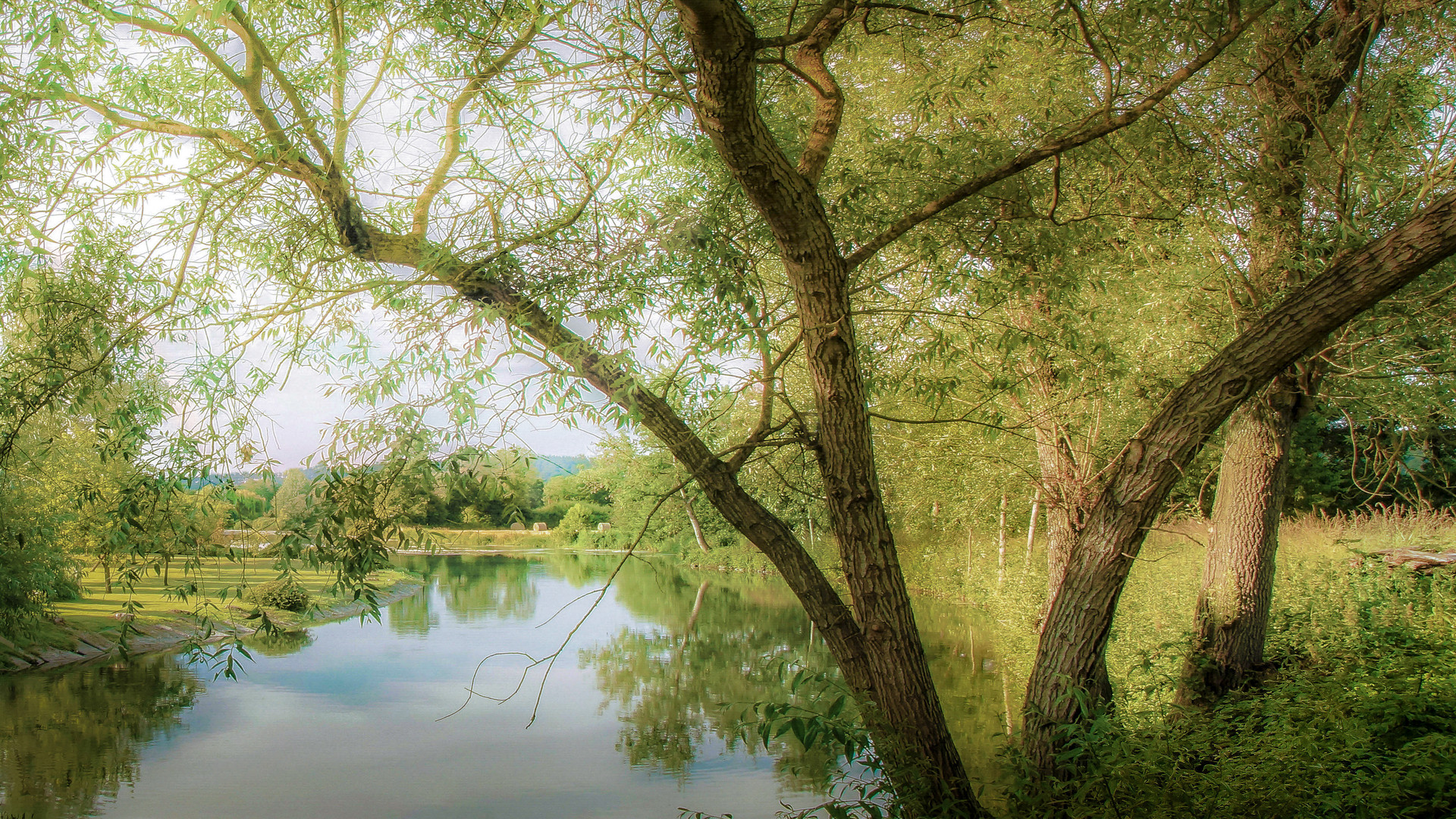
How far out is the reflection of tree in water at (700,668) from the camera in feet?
30.1

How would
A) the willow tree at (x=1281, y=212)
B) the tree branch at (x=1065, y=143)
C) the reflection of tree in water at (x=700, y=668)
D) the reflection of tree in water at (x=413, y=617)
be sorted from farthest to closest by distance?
1. the reflection of tree in water at (x=413, y=617)
2. the reflection of tree in water at (x=700, y=668)
3. the willow tree at (x=1281, y=212)
4. the tree branch at (x=1065, y=143)

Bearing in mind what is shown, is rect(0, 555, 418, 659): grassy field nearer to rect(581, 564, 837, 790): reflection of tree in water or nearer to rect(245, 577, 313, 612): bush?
rect(245, 577, 313, 612): bush

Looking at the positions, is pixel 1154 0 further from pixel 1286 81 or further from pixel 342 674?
pixel 342 674

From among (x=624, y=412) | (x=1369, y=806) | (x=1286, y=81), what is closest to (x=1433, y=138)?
(x=1286, y=81)

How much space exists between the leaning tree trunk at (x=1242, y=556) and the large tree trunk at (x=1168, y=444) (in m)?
2.59

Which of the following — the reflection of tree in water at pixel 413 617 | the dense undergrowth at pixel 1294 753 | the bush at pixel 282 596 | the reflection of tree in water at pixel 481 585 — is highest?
the dense undergrowth at pixel 1294 753

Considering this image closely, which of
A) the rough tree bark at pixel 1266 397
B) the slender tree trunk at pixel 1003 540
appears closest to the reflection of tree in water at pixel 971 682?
the slender tree trunk at pixel 1003 540

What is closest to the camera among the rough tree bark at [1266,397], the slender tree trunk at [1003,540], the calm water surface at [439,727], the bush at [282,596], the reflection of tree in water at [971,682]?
the rough tree bark at [1266,397]

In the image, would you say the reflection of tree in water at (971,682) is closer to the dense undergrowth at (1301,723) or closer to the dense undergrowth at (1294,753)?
the dense undergrowth at (1301,723)

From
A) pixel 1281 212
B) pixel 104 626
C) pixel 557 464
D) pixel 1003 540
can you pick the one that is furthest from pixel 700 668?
pixel 557 464

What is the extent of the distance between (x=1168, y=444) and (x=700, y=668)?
413 inches

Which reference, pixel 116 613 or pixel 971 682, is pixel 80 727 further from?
pixel 971 682

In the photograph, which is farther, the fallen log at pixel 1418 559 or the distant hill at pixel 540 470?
the fallen log at pixel 1418 559

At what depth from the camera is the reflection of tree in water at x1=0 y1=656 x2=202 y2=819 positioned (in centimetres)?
751
